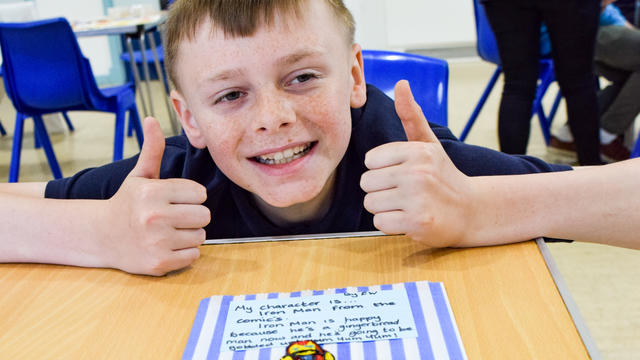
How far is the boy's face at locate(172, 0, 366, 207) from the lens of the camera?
695mm

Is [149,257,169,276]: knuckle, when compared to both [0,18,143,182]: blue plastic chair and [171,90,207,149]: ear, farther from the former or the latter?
[0,18,143,182]: blue plastic chair

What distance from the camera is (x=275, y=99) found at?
693 millimetres

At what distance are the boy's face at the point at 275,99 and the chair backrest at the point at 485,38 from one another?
5.49 feet

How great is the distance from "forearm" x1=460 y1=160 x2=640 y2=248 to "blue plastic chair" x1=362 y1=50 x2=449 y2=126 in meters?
0.54

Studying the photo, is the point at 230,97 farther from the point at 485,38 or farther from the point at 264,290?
the point at 485,38

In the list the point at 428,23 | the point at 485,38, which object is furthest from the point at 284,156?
the point at 428,23

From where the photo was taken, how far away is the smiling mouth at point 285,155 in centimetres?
78

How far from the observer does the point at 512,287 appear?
0.58 metres

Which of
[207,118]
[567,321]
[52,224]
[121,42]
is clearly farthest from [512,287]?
[121,42]

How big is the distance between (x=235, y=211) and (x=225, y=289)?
0.34 m

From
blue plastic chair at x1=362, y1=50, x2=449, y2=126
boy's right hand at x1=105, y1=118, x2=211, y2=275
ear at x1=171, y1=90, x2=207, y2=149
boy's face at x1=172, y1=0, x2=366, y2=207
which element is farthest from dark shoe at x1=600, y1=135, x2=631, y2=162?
boy's right hand at x1=105, y1=118, x2=211, y2=275

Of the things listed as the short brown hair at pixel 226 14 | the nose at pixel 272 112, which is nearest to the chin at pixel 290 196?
the nose at pixel 272 112

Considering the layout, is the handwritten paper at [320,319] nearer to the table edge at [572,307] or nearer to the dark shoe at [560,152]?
the table edge at [572,307]

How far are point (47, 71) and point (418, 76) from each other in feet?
6.06
